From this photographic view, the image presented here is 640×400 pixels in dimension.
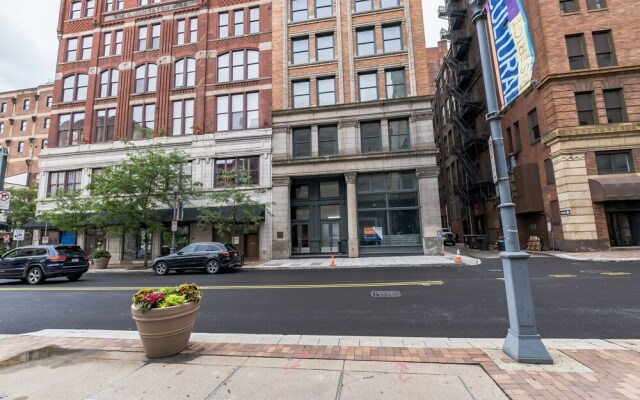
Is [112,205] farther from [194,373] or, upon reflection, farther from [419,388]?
[419,388]

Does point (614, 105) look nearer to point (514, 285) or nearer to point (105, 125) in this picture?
point (514, 285)

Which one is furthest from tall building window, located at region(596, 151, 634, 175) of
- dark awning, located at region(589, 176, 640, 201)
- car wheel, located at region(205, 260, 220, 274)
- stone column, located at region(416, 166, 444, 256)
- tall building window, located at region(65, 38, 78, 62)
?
tall building window, located at region(65, 38, 78, 62)

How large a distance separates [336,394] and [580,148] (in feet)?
76.7

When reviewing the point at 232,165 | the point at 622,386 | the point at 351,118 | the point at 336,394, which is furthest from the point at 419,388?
the point at 232,165

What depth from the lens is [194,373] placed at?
3.86 meters

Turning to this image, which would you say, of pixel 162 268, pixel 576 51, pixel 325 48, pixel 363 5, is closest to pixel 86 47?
pixel 325 48

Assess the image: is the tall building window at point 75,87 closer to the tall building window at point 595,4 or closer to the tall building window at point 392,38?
the tall building window at point 392,38

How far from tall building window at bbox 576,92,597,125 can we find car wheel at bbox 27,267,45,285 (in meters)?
31.9

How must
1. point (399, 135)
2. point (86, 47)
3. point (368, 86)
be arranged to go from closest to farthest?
1. point (399, 135)
2. point (368, 86)
3. point (86, 47)

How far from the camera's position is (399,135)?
22.1 m

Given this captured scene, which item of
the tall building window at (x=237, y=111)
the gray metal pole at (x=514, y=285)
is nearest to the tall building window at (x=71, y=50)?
the tall building window at (x=237, y=111)

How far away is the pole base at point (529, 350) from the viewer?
3881mm

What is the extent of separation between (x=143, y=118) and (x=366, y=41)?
19.6 meters

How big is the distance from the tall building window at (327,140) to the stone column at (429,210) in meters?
6.46
